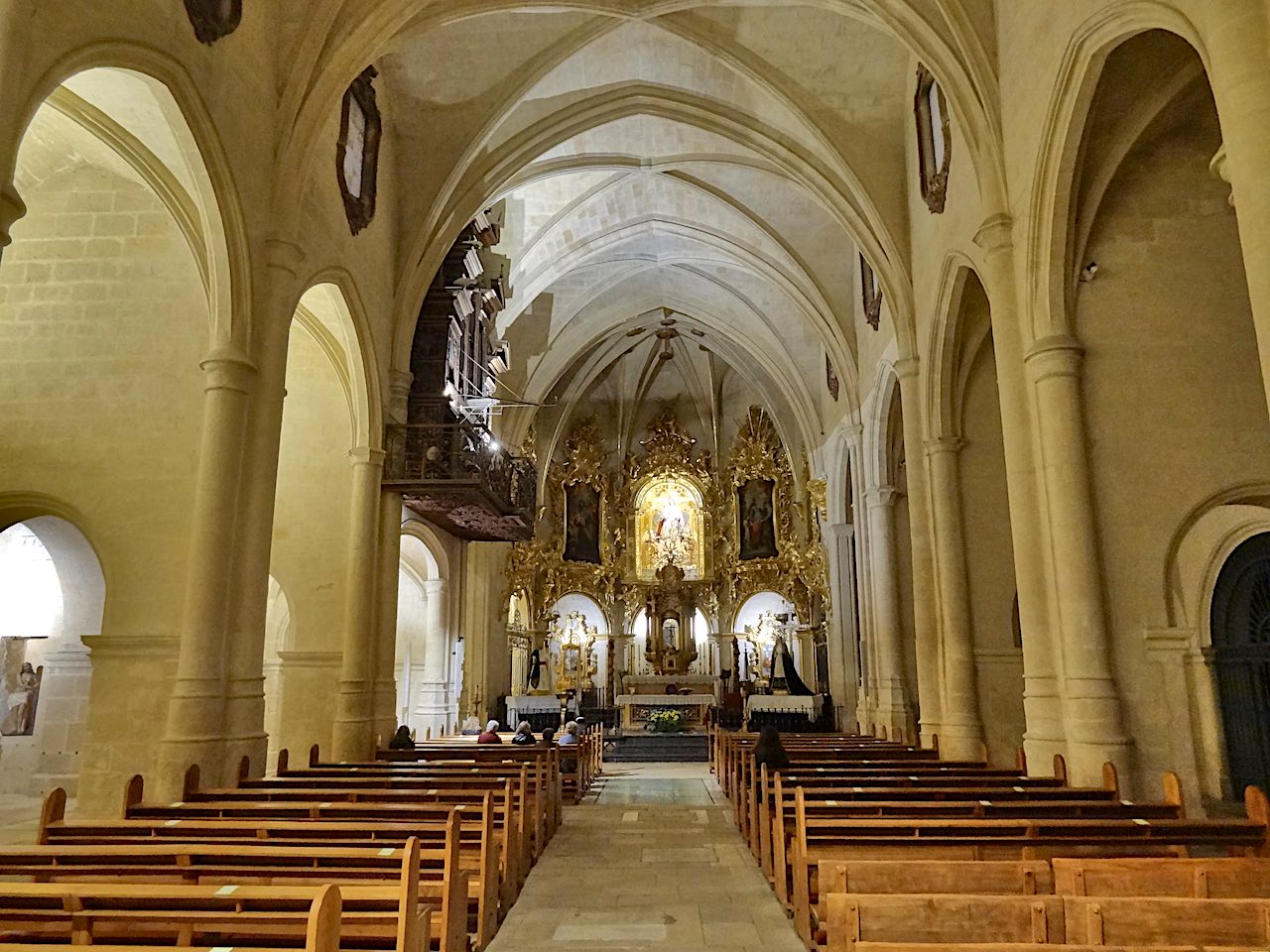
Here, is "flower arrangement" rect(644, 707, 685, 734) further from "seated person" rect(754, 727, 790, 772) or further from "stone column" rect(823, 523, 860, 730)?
"seated person" rect(754, 727, 790, 772)

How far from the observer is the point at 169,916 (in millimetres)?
3814

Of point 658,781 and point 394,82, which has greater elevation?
point 394,82

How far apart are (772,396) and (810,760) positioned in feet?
66.7

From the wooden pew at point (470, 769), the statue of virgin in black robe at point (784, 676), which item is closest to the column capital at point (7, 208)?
the wooden pew at point (470, 769)

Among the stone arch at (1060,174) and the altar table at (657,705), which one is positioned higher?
the stone arch at (1060,174)

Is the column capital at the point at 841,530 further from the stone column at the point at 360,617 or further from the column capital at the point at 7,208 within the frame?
the column capital at the point at 7,208

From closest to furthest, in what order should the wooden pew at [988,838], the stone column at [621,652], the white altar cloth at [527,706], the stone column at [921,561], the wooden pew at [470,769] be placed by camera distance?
the wooden pew at [988,838], the wooden pew at [470,769], the stone column at [921,561], the white altar cloth at [527,706], the stone column at [621,652]

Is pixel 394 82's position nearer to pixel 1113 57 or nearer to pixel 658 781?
pixel 1113 57

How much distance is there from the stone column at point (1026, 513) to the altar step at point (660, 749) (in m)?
11.8

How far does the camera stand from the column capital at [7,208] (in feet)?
19.4

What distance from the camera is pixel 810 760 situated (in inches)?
425

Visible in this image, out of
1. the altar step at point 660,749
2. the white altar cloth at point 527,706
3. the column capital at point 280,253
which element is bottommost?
the altar step at point 660,749

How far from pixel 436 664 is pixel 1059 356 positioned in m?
15.4

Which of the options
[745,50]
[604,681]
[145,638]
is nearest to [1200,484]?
[745,50]
